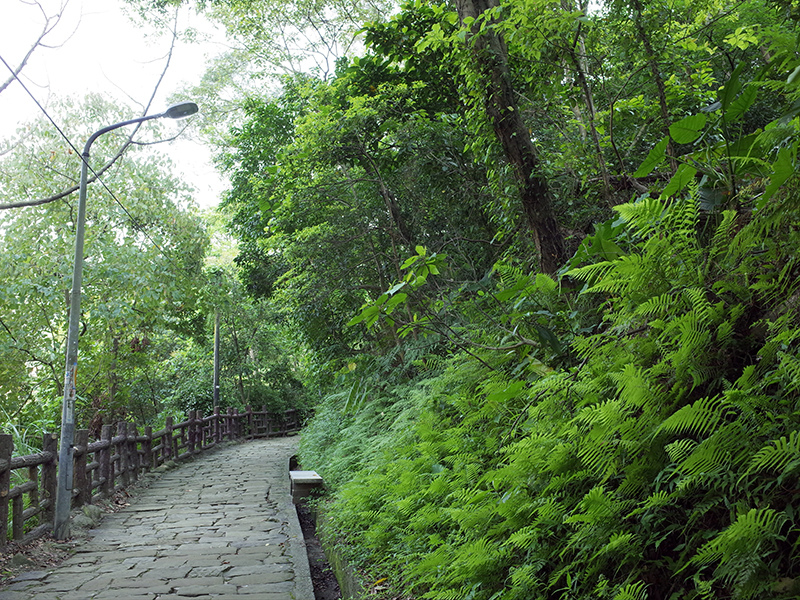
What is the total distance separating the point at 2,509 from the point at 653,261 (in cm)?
736

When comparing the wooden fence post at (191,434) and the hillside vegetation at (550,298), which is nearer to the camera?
the hillside vegetation at (550,298)

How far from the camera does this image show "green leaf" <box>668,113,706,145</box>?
9.91 feet

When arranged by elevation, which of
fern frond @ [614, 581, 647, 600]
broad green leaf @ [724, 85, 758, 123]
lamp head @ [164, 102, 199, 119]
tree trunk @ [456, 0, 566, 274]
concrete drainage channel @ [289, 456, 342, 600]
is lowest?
concrete drainage channel @ [289, 456, 342, 600]

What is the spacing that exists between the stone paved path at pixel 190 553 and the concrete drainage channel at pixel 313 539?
25cm

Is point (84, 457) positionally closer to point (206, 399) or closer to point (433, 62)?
point (433, 62)

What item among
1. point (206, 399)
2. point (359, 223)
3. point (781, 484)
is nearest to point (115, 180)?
point (359, 223)

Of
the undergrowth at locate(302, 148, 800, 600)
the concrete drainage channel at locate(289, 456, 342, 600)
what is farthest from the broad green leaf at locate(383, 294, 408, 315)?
the concrete drainage channel at locate(289, 456, 342, 600)

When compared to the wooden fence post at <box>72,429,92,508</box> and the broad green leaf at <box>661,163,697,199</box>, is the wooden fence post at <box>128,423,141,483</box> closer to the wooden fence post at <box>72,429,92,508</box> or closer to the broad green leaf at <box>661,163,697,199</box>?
the wooden fence post at <box>72,429,92,508</box>

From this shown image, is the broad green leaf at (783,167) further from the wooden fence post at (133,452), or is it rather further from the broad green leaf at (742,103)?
the wooden fence post at (133,452)

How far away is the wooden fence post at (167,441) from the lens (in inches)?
586

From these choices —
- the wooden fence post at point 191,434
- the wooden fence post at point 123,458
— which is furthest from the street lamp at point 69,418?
the wooden fence post at point 191,434

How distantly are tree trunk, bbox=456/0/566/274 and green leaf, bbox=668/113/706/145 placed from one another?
2.40m

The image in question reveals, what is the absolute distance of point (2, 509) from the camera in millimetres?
6672

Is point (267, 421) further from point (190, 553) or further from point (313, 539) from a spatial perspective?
point (190, 553)
